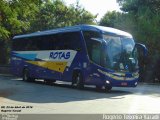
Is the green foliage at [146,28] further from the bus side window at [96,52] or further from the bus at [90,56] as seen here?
the bus side window at [96,52]

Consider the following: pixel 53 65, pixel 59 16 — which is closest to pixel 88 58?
pixel 53 65

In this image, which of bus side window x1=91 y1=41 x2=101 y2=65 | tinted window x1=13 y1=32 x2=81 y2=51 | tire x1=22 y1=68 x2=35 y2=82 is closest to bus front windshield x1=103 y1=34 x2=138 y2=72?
bus side window x1=91 y1=41 x2=101 y2=65

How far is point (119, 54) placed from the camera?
22.2 m

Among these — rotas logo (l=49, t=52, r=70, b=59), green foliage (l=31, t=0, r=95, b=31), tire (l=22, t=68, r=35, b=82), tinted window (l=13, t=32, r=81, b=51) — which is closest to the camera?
tinted window (l=13, t=32, r=81, b=51)

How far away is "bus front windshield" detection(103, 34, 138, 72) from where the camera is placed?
71.6 feet

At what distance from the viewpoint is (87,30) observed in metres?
23.3

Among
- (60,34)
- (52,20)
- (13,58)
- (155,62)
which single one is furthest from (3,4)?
(52,20)

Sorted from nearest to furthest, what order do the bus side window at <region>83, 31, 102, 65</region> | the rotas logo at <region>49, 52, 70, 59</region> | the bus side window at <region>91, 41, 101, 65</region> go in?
the bus side window at <region>91, 41, 101, 65</region> < the bus side window at <region>83, 31, 102, 65</region> < the rotas logo at <region>49, 52, 70, 59</region>

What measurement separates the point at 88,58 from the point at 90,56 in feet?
0.54

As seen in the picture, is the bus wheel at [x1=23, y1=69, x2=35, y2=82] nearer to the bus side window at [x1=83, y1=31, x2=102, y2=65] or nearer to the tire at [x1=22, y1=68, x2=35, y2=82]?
the tire at [x1=22, y1=68, x2=35, y2=82]

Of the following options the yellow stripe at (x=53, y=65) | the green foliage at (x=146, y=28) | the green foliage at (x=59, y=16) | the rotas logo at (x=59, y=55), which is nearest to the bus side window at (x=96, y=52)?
the rotas logo at (x=59, y=55)

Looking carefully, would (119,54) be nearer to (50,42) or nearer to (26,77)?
(50,42)

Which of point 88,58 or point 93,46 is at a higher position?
point 93,46

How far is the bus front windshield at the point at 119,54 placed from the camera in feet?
71.6
